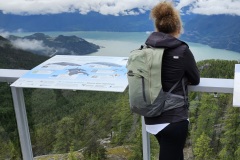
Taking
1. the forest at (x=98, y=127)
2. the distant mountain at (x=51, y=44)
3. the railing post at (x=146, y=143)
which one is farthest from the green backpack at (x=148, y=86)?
the distant mountain at (x=51, y=44)

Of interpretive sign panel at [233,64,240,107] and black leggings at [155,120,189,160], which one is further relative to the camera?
black leggings at [155,120,189,160]

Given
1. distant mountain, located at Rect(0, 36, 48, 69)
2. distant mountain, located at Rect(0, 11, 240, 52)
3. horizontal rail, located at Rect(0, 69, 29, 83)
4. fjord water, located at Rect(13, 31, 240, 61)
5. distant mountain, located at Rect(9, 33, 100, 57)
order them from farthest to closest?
1. distant mountain, located at Rect(9, 33, 100, 57)
2. distant mountain, located at Rect(0, 36, 48, 69)
3. distant mountain, located at Rect(0, 11, 240, 52)
4. fjord water, located at Rect(13, 31, 240, 61)
5. horizontal rail, located at Rect(0, 69, 29, 83)

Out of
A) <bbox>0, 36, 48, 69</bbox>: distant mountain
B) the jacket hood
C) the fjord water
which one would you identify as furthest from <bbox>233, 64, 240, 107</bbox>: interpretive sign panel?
<bbox>0, 36, 48, 69</bbox>: distant mountain

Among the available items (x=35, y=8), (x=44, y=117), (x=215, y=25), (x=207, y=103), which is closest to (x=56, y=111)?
(x=44, y=117)

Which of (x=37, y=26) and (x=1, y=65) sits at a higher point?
(x=37, y=26)

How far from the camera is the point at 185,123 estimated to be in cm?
151

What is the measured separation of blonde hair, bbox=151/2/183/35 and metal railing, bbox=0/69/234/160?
32 centimetres

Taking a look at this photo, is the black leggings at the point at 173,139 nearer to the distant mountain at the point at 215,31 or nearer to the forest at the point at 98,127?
the forest at the point at 98,127

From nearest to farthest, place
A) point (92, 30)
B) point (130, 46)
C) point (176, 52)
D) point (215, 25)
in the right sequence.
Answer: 1. point (176, 52)
2. point (130, 46)
3. point (215, 25)
4. point (92, 30)

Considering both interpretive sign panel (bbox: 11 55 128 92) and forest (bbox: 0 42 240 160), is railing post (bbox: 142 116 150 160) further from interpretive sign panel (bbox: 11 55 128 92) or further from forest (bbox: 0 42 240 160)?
interpretive sign panel (bbox: 11 55 128 92)

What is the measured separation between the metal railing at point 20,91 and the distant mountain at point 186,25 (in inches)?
103

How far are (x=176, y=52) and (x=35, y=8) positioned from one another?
518 centimetres

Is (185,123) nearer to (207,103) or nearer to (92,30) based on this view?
(207,103)

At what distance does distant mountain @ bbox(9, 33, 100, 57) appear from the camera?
6340mm
